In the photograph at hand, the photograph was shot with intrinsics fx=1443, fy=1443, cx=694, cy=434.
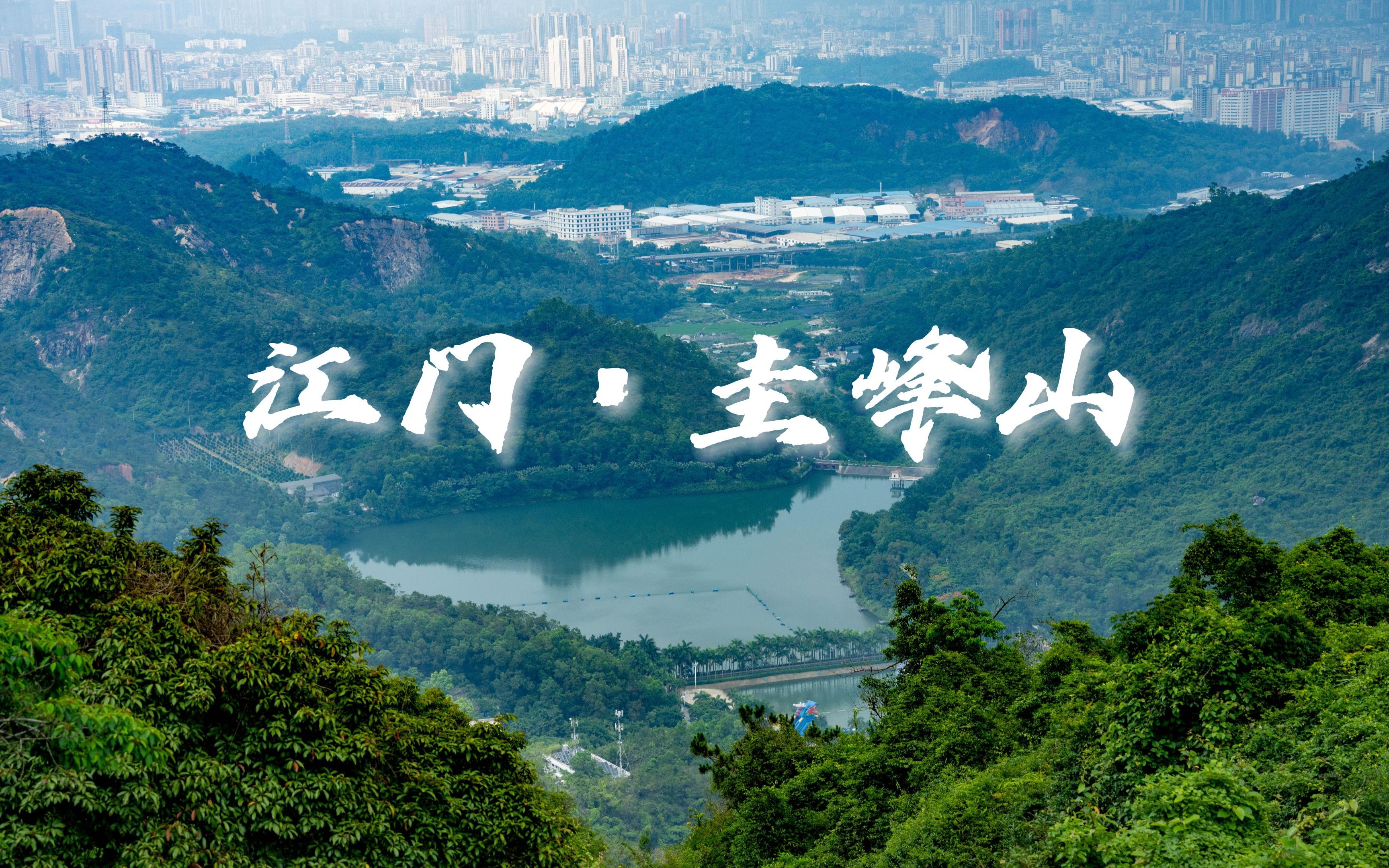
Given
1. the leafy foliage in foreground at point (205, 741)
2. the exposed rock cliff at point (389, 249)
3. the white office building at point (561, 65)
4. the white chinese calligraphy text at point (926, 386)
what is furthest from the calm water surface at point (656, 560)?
the white office building at point (561, 65)

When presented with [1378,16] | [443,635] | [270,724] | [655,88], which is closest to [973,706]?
[270,724]

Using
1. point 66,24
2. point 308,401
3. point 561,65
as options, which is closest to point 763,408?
point 308,401

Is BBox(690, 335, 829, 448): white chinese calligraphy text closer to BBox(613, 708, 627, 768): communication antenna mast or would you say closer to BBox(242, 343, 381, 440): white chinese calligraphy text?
BBox(242, 343, 381, 440): white chinese calligraphy text

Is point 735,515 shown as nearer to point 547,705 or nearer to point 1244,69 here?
point 547,705

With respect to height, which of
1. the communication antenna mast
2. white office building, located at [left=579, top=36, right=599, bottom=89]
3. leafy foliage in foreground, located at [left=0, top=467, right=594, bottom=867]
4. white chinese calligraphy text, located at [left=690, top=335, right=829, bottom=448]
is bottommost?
the communication antenna mast

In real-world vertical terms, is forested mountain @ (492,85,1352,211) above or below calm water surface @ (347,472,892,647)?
above

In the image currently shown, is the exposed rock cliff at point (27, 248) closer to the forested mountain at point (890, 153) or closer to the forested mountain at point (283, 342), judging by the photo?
the forested mountain at point (283, 342)

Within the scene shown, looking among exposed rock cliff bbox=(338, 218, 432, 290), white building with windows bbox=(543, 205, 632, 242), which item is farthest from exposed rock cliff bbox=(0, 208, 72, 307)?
white building with windows bbox=(543, 205, 632, 242)
